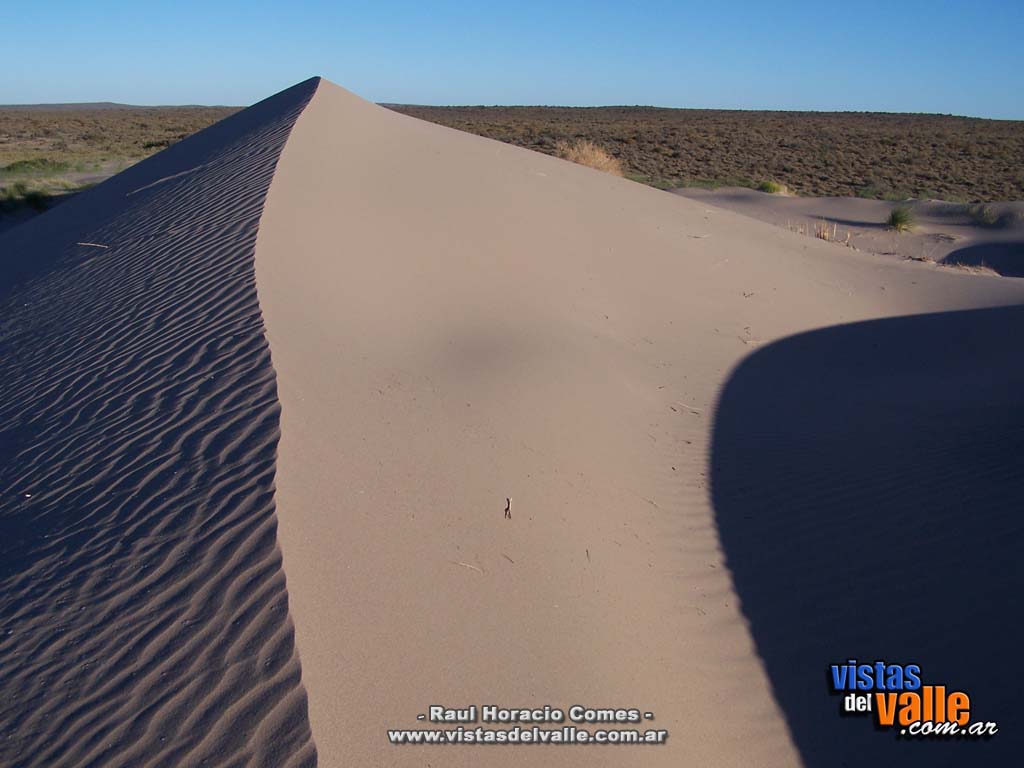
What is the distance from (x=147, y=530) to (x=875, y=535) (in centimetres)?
443

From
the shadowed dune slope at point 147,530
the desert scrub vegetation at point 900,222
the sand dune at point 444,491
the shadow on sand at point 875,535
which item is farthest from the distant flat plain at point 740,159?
the shadow on sand at point 875,535

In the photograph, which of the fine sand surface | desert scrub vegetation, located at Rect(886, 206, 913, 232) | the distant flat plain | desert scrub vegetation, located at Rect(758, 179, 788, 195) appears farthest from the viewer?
the distant flat plain

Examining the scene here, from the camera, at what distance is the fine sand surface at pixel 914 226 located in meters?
18.6

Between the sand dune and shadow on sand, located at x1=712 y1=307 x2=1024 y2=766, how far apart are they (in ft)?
0.09

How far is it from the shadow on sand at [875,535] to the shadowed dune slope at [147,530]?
261cm

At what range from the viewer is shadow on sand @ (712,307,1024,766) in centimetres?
407

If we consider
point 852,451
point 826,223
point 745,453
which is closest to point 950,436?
point 852,451

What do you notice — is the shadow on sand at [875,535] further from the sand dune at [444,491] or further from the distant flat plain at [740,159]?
the distant flat plain at [740,159]

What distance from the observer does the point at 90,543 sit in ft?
14.1

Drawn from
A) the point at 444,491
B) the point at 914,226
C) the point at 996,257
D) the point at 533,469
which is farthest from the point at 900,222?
the point at 444,491

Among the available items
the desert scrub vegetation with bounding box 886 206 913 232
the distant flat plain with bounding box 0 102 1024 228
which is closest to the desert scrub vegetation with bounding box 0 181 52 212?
the distant flat plain with bounding box 0 102 1024 228

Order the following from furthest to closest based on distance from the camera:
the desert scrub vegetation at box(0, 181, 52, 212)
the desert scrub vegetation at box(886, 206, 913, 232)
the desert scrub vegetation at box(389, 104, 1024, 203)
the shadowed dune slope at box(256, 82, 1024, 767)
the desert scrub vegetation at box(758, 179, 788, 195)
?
the desert scrub vegetation at box(389, 104, 1024, 203) < the desert scrub vegetation at box(758, 179, 788, 195) < the desert scrub vegetation at box(886, 206, 913, 232) < the desert scrub vegetation at box(0, 181, 52, 212) < the shadowed dune slope at box(256, 82, 1024, 767)

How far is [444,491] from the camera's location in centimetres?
503

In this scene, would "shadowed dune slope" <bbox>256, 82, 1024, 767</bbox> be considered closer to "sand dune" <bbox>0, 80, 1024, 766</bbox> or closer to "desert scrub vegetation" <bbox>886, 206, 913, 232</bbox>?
"sand dune" <bbox>0, 80, 1024, 766</bbox>
